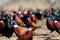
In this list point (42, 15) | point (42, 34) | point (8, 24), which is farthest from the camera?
point (42, 15)

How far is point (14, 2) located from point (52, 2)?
433 centimetres

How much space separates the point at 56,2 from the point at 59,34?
75.5ft

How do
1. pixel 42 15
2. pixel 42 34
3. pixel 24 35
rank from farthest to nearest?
pixel 42 15
pixel 42 34
pixel 24 35

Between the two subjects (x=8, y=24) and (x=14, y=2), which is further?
(x=14, y=2)

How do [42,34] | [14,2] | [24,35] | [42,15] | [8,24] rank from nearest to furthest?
[24,35], [8,24], [42,34], [42,15], [14,2]

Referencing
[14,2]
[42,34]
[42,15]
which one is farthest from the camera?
[14,2]

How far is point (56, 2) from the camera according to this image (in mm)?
32219

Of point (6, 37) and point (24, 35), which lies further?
point (6, 37)

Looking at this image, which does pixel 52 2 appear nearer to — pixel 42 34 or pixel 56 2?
pixel 56 2

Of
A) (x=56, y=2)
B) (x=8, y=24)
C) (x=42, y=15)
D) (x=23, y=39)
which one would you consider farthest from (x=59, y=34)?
(x=56, y=2)

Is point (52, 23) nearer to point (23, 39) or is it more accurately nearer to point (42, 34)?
point (42, 34)

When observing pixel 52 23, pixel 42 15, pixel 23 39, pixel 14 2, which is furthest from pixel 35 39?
pixel 14 2

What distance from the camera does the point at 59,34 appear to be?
9.44 metres

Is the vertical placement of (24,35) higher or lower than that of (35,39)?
higher
